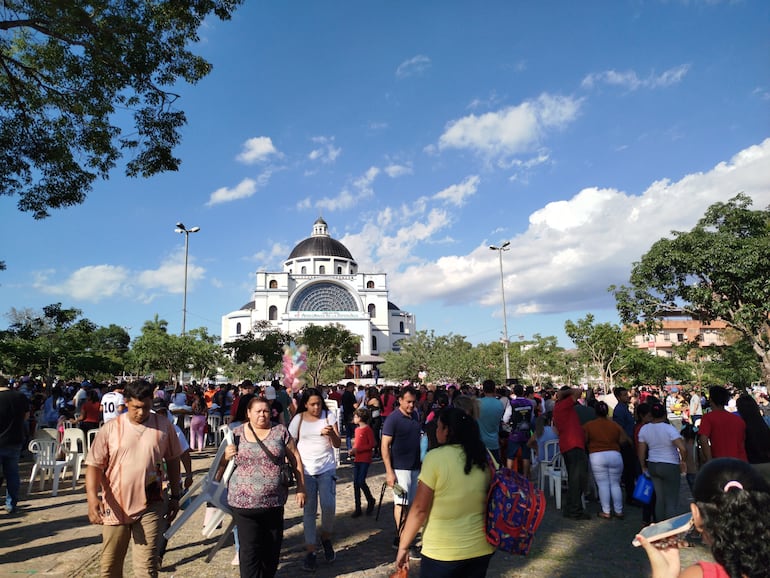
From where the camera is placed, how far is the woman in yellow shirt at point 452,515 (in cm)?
259

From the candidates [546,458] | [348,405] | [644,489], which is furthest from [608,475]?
[348,405]

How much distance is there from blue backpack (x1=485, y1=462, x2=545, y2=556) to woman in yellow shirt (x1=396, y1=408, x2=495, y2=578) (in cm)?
6

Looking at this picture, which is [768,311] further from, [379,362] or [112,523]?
[379,362]

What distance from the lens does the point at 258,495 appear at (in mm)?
3420

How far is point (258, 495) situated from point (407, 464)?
1997 mm

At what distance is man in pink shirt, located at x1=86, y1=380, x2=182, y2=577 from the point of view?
3264 millimetres

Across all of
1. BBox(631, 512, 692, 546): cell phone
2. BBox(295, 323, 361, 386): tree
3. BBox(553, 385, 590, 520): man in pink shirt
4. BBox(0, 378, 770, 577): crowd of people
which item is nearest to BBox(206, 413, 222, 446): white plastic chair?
BBox(0, 378, 770, 577): crowd of people

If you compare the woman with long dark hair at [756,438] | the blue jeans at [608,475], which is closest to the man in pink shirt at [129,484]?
the blue jeans at [608,475]

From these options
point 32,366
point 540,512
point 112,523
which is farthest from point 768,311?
point 32,366

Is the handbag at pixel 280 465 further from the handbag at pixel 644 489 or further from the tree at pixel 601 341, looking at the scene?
the tree at pixel 601 341

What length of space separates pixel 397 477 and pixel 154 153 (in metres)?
7.83

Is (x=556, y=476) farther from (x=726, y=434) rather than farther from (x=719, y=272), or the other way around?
(x=719, y=272)

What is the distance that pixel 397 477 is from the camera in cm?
509

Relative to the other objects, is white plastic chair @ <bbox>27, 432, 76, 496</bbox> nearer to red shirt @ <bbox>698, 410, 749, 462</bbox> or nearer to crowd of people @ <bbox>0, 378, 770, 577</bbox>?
crowd of people @ <bbox>0, 378, 770, 577</bbox>
